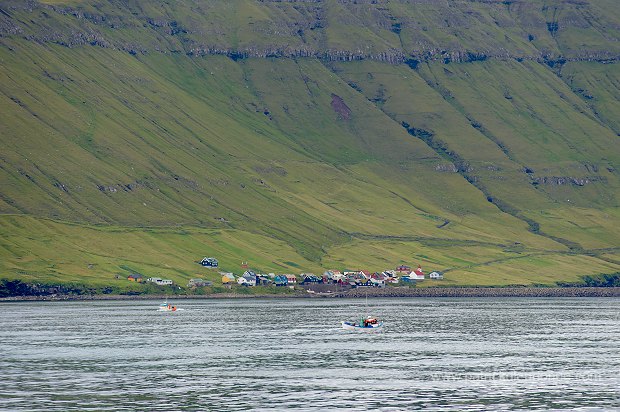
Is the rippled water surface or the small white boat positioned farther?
the small white boat

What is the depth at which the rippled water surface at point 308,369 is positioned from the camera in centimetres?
10550

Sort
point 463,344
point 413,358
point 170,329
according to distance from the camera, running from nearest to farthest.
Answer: point 413,358 → point 463,344 → point 170,329

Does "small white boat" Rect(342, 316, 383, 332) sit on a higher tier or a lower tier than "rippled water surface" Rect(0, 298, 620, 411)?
higher

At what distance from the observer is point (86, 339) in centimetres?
17250

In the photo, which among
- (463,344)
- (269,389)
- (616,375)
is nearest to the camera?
(269,389)

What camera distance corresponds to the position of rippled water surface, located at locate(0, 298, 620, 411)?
106 m

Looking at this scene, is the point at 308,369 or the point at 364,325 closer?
the point at 308,369

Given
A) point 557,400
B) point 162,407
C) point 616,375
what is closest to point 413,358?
point 616,375

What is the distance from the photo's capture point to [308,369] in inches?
5162

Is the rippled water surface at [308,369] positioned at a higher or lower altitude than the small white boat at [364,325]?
Result: lower

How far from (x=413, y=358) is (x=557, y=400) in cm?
3943

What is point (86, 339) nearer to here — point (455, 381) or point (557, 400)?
point (455, 381)

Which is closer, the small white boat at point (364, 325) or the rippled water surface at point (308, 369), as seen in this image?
the rippled water surface at point (308, 369)

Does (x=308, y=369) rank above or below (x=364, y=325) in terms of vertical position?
below
